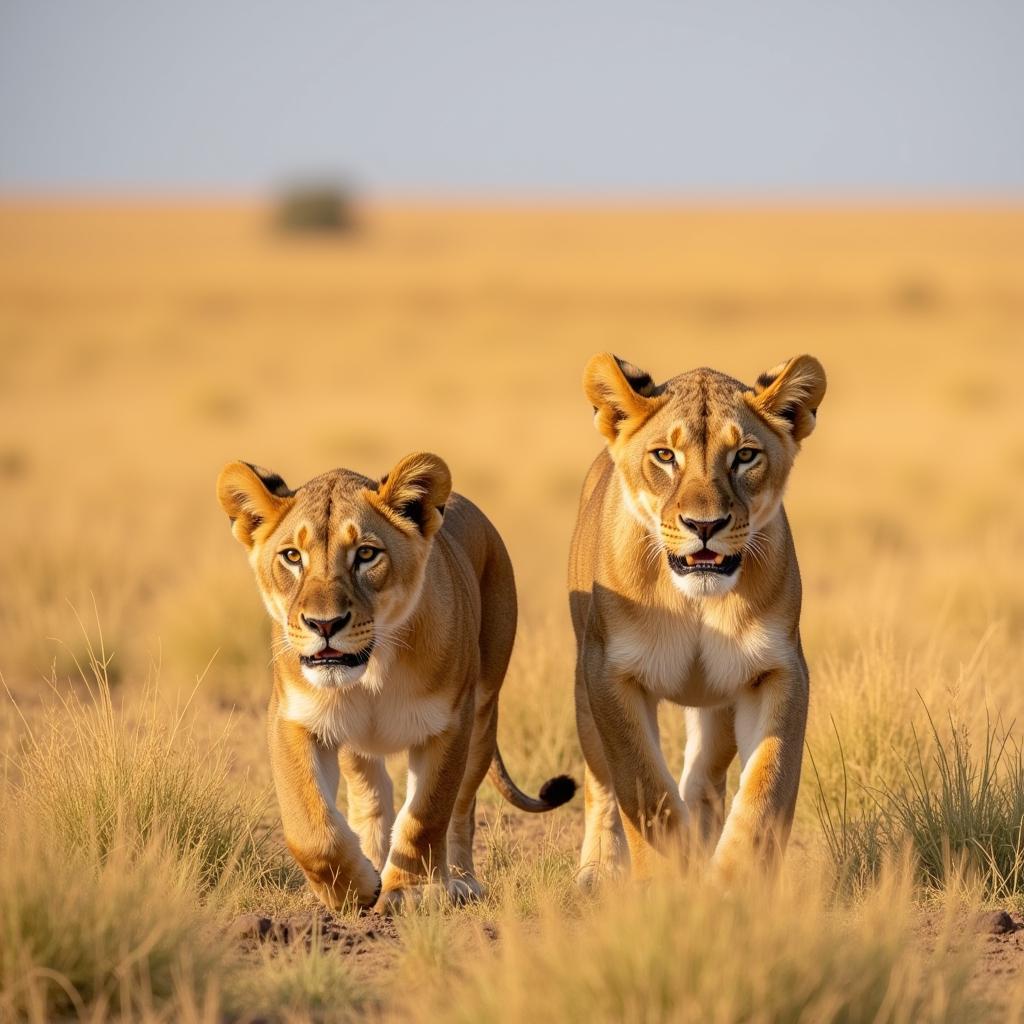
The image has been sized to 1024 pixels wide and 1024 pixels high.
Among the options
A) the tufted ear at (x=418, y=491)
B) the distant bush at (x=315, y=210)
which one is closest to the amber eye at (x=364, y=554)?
the tufted ear at (x=418, y=491)

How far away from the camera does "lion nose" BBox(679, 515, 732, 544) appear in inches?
196

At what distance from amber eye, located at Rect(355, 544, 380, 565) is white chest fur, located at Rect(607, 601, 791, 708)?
79 cm

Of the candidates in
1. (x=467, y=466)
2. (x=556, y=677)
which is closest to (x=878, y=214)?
(x=467, y=466)

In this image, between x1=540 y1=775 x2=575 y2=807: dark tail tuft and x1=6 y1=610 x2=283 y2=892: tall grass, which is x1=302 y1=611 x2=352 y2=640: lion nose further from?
x1=540 y1=775 x2=575 y2=807: dark tail tuft

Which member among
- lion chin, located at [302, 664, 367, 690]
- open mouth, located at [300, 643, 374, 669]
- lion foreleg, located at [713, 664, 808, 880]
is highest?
open mouth, located at [300, 643, 374, 669]

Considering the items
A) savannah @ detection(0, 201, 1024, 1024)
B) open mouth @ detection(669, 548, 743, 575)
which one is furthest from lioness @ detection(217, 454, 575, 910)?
open mouth @ detection(669, 548, 743, 575)

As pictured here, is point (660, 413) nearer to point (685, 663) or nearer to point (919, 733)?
point (685, 663)

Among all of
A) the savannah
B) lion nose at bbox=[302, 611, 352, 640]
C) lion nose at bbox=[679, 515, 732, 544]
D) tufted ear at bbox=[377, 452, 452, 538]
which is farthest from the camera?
tufted ear at bbox=[377, 452, 452, 538]

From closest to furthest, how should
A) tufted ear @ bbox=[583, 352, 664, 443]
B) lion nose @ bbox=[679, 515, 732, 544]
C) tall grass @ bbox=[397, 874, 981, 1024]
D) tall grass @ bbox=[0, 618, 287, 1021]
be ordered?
tall grass @ bbox=[397, 874, 981, 1024], tall grass @ bbox=[0, 618, 287, 1021], lion nose @ bbox=[679, 515, 732, 544], tufted ear @ bbox=[583, 352, 664, 443]

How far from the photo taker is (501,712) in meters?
7.81

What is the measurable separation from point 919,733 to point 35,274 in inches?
2045

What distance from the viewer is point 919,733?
6.88 metres

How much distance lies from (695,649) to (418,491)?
1.00m

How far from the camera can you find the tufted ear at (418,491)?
17.6 feet
